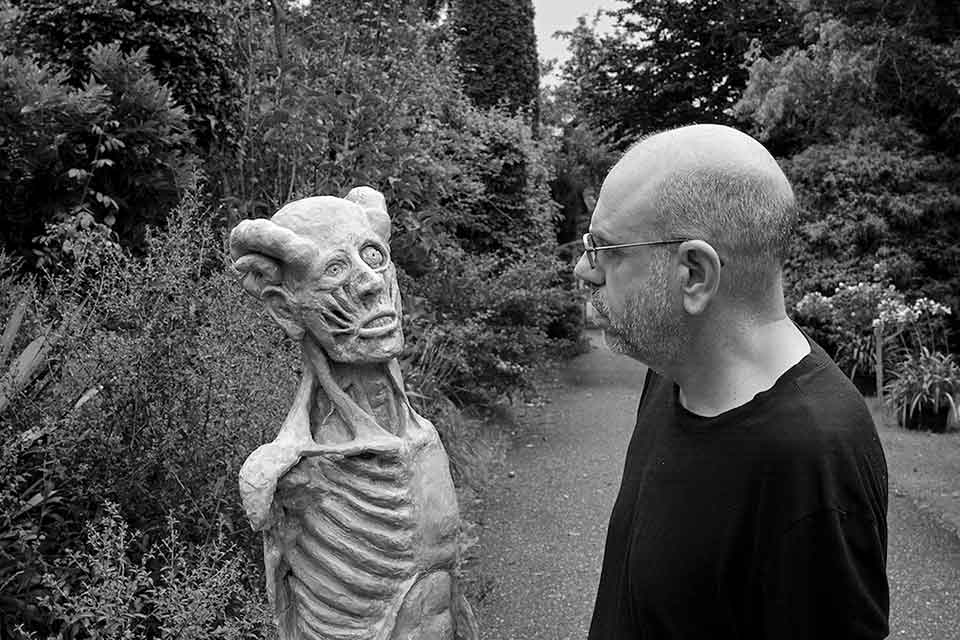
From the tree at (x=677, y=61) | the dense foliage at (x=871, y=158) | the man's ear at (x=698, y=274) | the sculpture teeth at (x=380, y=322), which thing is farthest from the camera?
the tree at (x=677, y=61)

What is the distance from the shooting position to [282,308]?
229 centimetres

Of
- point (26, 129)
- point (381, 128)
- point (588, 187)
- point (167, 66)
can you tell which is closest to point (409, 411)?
point (26, 129)

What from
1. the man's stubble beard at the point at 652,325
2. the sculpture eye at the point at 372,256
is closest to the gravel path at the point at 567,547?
the sculpture eye at the point at 372,256

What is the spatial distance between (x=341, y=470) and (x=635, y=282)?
1.22 meters

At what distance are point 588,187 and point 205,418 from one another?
52.6 feet

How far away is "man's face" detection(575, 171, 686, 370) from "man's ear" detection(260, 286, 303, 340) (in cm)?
113

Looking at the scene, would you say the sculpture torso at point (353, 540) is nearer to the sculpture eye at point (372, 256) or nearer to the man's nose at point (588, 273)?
the sculpture eye at point (372, 256)

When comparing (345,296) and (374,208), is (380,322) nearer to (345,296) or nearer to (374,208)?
(345,296)

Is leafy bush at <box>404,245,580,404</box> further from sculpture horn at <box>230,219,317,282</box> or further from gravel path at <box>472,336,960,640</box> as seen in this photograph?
sculpture horn at <box>230,219,317,282</box>

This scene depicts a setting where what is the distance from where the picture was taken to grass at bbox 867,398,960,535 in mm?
6285

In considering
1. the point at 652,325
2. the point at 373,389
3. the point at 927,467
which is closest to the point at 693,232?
the point at 652,325

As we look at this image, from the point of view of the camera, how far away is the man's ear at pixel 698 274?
124 centimetres

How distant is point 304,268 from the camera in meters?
2.22

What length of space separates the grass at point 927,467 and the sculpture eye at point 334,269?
5.26 m
